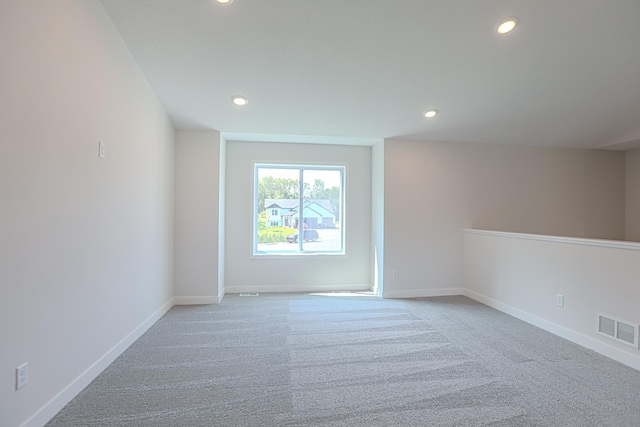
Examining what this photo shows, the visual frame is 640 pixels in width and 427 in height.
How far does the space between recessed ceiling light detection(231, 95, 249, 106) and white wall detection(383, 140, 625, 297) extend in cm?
213

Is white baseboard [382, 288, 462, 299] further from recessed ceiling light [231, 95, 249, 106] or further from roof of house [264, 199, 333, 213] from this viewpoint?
recessed ceiling light [231, 95, 249, 106]

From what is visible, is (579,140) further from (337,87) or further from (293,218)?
(293,218)

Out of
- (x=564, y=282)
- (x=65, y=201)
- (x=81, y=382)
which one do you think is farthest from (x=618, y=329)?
(x=65, y=201)

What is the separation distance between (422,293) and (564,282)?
70.4 inches

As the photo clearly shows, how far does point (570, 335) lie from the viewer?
115 inches

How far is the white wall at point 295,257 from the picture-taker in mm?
4617

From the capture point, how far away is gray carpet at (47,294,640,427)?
5.83ft

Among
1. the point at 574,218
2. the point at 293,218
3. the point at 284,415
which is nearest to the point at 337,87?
the point at 293,218

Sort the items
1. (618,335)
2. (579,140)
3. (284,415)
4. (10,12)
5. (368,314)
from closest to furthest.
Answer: (10,12) → (284,415) → (618,335) → (368,314) → (579,140)

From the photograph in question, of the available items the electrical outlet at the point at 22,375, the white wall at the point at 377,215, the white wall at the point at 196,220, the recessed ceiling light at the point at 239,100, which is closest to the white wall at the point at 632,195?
the white wall at the point at 377,215

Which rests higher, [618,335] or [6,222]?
[6,222]

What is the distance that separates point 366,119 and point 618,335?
3.22 meters

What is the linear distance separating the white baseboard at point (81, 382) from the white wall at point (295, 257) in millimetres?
1702

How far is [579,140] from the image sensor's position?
14.8 ft
